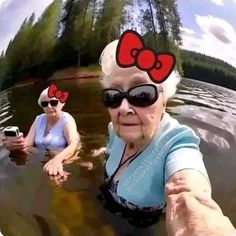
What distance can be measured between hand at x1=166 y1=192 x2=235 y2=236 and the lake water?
0.13 meters

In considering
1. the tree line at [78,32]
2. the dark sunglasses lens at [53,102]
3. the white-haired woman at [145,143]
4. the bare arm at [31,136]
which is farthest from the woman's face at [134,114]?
the bare arm at [31,136]

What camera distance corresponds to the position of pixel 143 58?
1.60m

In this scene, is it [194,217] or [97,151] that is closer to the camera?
[194,217]

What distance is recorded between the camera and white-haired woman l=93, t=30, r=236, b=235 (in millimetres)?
1576

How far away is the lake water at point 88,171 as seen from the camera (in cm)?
171

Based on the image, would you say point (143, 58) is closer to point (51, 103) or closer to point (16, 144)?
point (51, 103)

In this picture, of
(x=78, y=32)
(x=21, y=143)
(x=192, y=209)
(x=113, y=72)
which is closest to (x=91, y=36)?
(x=78, y=32)

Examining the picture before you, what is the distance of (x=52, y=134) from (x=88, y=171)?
173 mm

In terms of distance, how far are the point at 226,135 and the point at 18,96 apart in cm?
62

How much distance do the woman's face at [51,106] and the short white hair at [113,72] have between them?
20 cm

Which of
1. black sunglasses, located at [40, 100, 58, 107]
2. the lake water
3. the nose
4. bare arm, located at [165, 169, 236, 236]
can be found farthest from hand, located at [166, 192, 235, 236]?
black sunglasses, located at [40, 100, 58, 107]

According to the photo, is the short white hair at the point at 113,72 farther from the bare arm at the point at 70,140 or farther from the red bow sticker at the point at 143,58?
the bare arm at the point at 70,140

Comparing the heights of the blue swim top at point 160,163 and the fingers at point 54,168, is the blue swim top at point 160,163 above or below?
above

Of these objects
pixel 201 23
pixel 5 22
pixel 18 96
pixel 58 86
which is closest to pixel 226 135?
pixel 201 23
